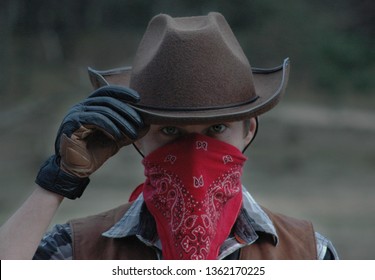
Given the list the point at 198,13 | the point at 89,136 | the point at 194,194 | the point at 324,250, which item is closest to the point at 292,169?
the point at 198,13

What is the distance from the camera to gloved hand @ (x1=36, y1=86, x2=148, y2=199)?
2.56m

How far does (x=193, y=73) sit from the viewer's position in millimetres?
2779

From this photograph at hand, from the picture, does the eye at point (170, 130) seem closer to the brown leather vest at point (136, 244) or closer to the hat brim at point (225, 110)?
the hat brim at point (225, 110)

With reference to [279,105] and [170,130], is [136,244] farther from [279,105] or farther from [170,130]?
[279,105]

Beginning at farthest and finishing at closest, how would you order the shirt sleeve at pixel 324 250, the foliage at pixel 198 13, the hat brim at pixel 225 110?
the foliage at pixel 198 13
the shirt sleeve at pixel 324 250
the hat brim at pixel 225 110

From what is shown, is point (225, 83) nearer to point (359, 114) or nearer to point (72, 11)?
point (359, 114)

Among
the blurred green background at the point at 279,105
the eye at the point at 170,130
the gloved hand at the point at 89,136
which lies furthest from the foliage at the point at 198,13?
the gloved hand at the point at 89,136

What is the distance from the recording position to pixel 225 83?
2.78 m

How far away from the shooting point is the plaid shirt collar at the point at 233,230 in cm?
280

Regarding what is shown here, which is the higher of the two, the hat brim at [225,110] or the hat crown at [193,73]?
the hat crown at [193,73]

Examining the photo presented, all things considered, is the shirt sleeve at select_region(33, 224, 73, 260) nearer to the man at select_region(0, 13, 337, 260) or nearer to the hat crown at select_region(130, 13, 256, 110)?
the man at select_region(0, 13, 337, 260)

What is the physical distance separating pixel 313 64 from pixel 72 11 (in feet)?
20.9

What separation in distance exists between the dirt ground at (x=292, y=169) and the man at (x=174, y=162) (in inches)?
272

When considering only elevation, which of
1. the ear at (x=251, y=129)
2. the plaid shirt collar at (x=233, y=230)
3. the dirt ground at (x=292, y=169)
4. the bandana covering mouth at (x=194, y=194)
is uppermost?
the ear at (x=251, y=129)
